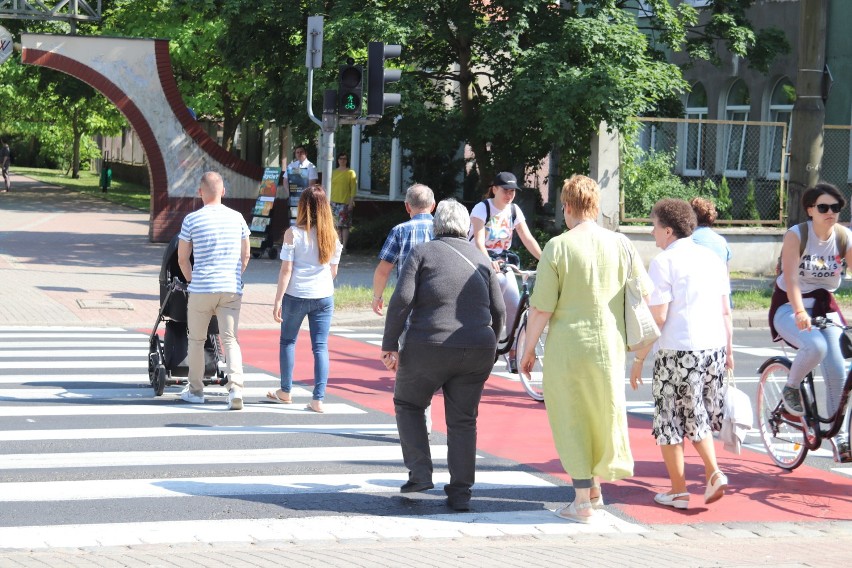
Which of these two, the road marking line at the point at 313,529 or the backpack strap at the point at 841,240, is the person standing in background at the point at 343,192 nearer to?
the backpack strap at the point at 841,240

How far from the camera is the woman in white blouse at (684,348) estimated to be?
7.40 metres

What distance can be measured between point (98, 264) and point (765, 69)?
13603 mm

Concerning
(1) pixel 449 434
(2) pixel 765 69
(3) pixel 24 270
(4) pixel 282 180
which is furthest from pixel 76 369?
(2) pixel 765 69

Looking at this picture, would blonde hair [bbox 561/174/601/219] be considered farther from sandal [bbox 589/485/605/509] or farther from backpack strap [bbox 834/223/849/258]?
backpack strap [bbox 834/223/849/258]

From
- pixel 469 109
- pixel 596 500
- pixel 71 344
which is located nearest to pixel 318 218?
pixel 596 500

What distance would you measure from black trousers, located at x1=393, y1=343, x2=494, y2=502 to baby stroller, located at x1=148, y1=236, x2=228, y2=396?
3.69 meters

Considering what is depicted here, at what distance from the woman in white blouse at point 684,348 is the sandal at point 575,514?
667 mm

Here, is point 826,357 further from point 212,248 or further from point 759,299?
point 759,299

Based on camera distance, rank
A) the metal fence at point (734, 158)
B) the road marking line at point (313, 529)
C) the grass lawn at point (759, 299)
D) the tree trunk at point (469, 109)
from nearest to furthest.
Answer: the road marking line at point (313, 529) < the grass lawn at point (759, 299) < the metal fence at point (734, 158) < the tree trunk at point (469, 109)

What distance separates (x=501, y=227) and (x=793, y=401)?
3820 mm

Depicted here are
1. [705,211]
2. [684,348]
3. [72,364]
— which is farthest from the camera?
[72,364]

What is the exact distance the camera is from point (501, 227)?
1165cm

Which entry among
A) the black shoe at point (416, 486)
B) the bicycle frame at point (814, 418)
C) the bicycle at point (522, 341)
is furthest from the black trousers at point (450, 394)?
the bicycle at point (522, 341)

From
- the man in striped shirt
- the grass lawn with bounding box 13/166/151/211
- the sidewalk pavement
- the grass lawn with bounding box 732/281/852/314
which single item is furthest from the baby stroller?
the grass lawn with bounding box 13/166/151/211
